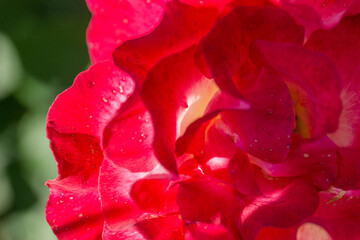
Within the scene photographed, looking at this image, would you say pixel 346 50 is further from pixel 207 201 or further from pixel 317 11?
pixel 207 201

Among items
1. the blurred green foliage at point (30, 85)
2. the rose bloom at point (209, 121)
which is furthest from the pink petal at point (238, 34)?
the blurred green foliage at point (30, 85)

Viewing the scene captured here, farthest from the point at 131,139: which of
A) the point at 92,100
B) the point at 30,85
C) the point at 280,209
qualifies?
the point at 30,85

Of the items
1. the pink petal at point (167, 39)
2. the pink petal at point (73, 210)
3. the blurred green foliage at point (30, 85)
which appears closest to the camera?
the pink petal at point (167, 39)

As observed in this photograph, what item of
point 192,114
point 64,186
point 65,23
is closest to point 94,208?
point 64,186

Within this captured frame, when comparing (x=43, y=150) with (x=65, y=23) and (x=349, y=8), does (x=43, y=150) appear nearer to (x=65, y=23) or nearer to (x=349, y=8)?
(x=65, y=23)

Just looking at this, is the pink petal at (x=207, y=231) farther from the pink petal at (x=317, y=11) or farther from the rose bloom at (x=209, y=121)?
the pink petal at (x=317, y=11)

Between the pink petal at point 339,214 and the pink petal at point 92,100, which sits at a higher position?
the pink petal at point 92,100

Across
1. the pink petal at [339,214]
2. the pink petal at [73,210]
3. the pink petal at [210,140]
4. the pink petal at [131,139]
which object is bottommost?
the pink petal at [339,214]
